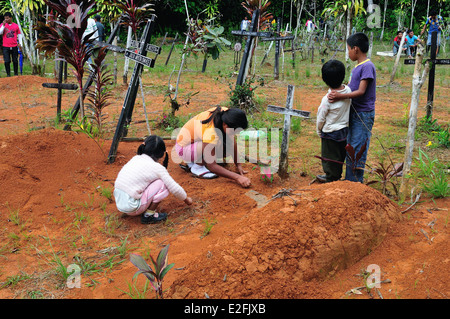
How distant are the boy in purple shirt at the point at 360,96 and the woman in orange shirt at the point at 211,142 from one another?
99cm

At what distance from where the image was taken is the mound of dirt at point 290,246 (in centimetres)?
229

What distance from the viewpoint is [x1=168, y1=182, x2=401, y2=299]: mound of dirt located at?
2.29m

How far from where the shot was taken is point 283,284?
7.60ft

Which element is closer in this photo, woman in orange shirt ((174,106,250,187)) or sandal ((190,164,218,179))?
woman in orange shirt ((174,106,250,187))

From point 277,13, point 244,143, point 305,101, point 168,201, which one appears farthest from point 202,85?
point 277,13

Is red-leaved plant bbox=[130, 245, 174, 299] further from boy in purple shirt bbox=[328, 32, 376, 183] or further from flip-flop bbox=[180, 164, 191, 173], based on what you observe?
flip-flop bbox=[180, 164, 191, 173]

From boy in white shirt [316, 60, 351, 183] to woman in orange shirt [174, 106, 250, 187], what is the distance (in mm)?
784

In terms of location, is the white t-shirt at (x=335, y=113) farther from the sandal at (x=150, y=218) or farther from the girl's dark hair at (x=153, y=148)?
the sandal at (x=150, y=218)

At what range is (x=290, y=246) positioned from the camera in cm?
246

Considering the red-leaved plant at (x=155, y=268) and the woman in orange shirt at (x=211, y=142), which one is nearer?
the red-leaved plant at (x=155, y=268)

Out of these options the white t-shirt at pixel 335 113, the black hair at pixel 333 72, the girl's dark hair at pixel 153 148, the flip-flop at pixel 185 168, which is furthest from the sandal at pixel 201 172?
the black hair at pixel 333 72

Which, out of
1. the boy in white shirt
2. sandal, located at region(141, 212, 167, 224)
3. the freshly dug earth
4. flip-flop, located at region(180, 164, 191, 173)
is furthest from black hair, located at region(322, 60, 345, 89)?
sandal, located at region(141, 212, 167, 224)

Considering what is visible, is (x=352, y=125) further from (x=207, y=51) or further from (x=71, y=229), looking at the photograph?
(x=207, y=51)

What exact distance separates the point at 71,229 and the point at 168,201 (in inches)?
36.6
